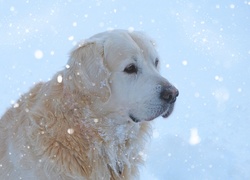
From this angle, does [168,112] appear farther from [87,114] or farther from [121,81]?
[87,114]

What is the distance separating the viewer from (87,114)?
137 inches

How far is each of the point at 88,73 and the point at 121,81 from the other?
343 millimetres

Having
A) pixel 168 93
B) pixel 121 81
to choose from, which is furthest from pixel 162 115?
pixel 121 81

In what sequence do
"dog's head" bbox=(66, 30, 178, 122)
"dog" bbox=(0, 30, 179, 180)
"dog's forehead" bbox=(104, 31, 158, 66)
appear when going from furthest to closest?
"dog's forehead" bbox=(104, 31, 158, 66)
"dog's head" bbox=(66, 30, 178, 122)
"dog" bbox=(0, 30, 179, 180)

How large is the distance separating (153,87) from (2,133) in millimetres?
1621

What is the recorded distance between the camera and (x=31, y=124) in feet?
11.0

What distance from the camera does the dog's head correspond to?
341 centimetres

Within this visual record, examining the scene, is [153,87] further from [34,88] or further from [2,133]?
[2,133]

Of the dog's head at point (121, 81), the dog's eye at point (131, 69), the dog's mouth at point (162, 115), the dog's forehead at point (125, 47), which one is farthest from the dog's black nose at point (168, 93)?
the dog's forehead at point (125, 47)

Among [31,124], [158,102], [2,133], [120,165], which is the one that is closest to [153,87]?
[158,102]

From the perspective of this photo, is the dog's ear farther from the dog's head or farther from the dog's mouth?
the dog's mouth

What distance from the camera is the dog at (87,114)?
330 centimetres

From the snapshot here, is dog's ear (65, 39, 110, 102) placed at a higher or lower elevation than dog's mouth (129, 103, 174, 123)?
higher

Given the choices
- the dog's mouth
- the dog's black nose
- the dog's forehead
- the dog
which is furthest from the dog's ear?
the dog's black nose
